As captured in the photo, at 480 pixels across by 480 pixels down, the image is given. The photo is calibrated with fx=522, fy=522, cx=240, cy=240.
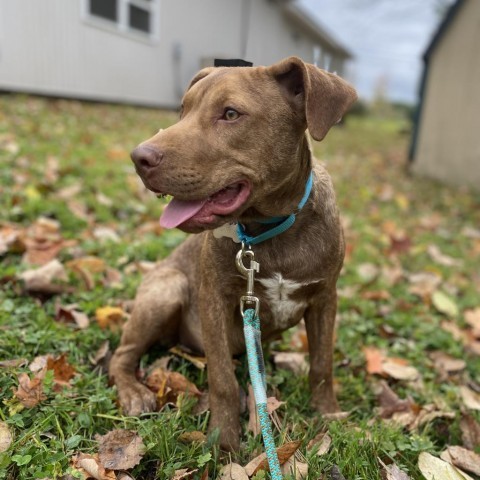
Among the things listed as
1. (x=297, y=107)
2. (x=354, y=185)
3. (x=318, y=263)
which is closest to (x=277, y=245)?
(x=318, y=263)

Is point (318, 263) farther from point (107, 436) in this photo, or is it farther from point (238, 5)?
point (238, 5)

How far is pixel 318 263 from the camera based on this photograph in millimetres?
2691

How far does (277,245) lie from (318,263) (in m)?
0.23

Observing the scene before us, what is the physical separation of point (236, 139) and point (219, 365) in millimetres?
1135

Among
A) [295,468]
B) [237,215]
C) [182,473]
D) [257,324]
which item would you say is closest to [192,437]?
[182,473]

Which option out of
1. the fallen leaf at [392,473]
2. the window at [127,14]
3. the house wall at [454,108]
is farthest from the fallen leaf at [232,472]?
the window at [127,14]

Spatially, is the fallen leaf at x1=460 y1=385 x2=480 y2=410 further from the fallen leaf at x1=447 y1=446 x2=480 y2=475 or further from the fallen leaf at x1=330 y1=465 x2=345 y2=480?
the fallen leaf at x1=330 y1=465 x2=345 y2=480

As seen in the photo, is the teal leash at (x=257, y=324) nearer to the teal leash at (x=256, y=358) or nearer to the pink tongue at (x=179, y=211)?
the teal leash at (x=256, y=358)

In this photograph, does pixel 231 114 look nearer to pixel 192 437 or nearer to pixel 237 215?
pixel 237 215

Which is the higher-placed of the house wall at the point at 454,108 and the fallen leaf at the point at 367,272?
the house wall at the point at 454,108

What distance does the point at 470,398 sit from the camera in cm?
327

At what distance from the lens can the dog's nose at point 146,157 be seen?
2164 mm

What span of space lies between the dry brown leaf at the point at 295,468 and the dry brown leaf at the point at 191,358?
90cm


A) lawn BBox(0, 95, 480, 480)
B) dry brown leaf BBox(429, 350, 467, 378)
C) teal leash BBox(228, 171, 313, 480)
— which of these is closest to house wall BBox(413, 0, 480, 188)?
lawn BBox(0, 95, 480, 480)
